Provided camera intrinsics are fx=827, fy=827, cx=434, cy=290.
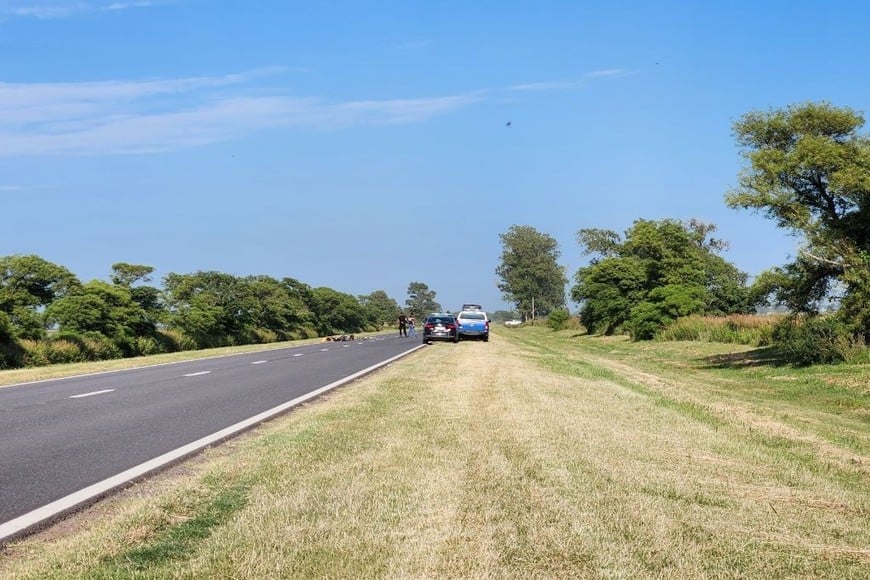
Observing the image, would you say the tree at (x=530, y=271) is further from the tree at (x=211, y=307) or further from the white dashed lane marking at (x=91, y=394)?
the white dashed lane marking at (x=91, y=394)

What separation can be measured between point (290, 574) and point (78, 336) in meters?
39.2

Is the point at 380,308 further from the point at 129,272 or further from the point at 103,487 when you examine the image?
the point at 103,487

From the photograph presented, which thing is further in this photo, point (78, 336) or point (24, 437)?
point (78, 336)

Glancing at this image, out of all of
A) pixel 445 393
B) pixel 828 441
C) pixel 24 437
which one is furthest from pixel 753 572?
pixel 445 393

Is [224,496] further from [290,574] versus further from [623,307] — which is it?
[623,307]

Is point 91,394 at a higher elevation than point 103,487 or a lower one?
higher

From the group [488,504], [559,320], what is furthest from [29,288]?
[559,320]

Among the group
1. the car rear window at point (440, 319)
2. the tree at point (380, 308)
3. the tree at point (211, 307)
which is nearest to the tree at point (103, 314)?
the tree at point (211, 307)

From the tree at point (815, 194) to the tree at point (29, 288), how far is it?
30.8 metres

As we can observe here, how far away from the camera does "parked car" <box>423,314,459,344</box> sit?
46.2 metres

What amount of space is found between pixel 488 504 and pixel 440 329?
40.0 meters

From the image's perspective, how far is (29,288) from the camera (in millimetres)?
41375

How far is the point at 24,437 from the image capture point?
10.1 metres

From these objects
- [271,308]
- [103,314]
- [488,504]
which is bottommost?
[488,504]
